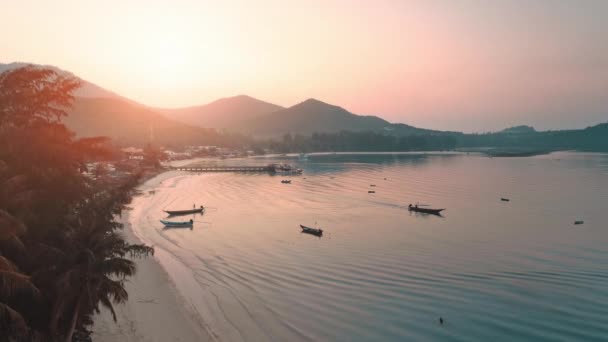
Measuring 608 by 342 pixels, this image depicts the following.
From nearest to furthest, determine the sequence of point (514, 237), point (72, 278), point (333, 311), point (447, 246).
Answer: point (72, 278), point (333, 311), point (447, 246), point (514, 237)

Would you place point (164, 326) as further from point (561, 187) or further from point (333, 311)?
point (561, 187)

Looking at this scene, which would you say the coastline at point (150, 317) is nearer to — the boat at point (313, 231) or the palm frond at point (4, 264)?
the palm frond at point (4, 264)

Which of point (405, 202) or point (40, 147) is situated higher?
point (40, 147)

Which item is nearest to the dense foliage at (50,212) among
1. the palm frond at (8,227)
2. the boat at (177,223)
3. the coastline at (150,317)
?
the palm frond at (8,227)

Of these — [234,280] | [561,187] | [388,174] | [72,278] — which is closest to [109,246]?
[72,278]

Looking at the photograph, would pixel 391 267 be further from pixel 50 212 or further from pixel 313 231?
pixel 50 212

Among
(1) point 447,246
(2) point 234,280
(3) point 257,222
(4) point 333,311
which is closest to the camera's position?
(4) point 333,311

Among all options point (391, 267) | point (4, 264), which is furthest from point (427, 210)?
point (4, 264)
